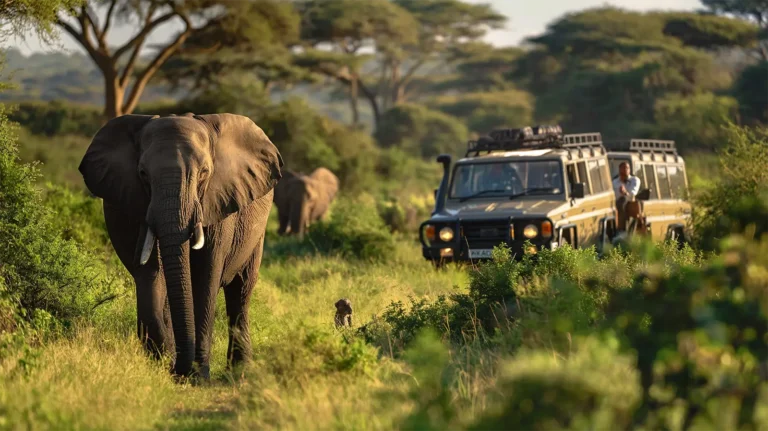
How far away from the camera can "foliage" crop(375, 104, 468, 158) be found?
5541cm

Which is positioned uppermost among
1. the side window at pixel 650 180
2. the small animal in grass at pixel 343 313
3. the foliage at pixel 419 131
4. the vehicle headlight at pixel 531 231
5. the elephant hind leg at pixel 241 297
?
the elephant hind leg at pixel 241 297

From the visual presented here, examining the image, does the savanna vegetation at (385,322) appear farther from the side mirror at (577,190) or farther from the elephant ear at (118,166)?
the side mirror at (577,190)

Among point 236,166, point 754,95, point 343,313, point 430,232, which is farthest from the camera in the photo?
point 754,95

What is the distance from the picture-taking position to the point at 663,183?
18.6 metres

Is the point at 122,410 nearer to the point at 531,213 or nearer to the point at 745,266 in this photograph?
the point at 745,266

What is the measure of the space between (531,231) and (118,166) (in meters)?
6.15

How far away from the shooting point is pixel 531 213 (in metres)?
14.0

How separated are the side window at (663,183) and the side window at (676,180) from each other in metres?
0.14

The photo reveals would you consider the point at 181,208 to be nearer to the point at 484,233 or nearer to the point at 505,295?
the point at 505,295

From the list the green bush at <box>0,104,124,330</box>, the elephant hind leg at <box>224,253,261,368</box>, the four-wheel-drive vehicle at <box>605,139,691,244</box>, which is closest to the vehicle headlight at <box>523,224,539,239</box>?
the four-wheel-drive vehicle at <box>605,139,691,244</box>

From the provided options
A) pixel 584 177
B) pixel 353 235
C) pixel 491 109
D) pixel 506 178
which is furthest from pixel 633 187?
pixel 491 109

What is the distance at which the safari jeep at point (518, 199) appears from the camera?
14.1 metres

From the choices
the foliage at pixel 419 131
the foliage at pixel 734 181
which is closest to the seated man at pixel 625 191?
the foliage at pixel 734 181

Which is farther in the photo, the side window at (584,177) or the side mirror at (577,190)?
the side window at (584,177)
